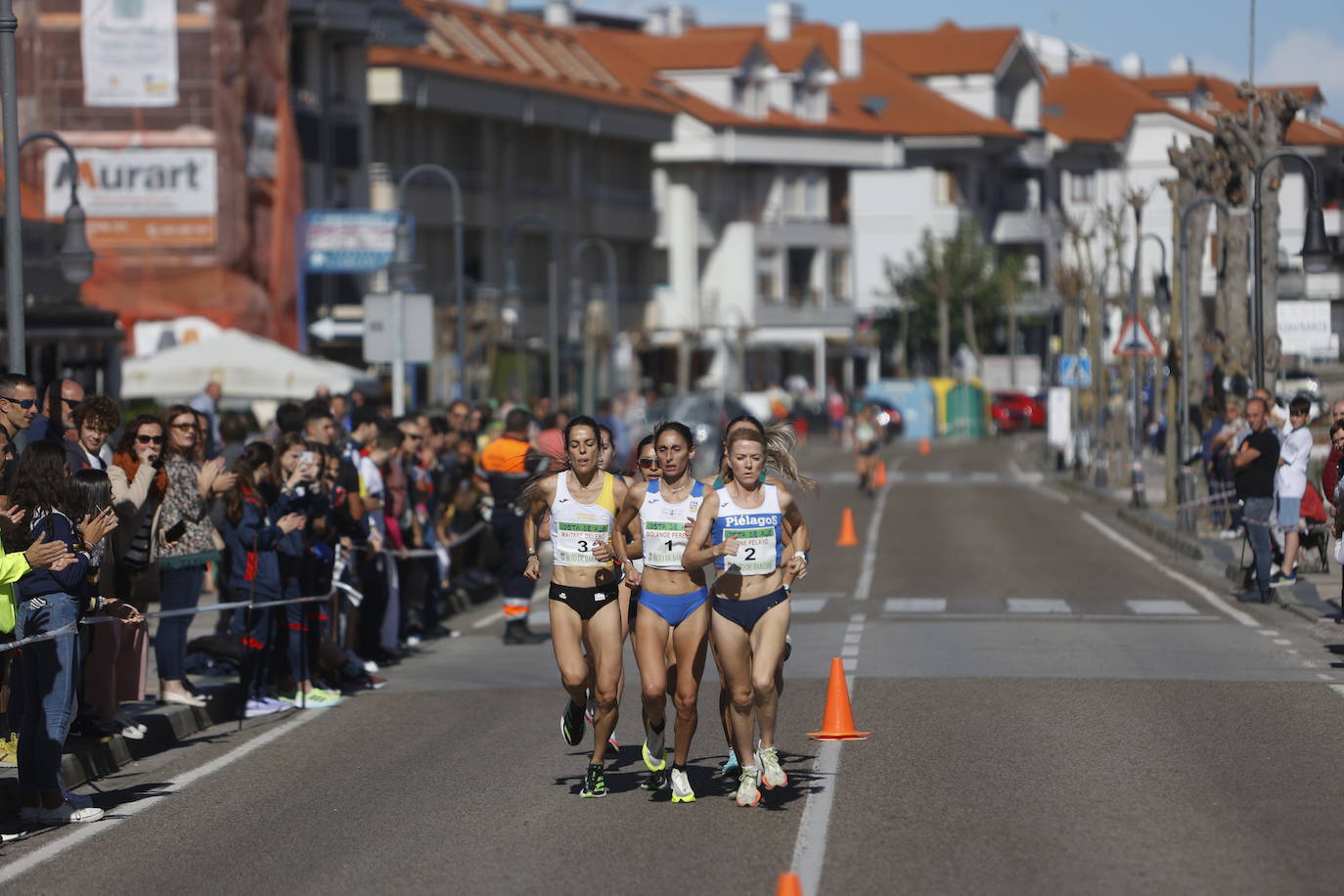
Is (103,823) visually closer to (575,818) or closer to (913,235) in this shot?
(575,818)

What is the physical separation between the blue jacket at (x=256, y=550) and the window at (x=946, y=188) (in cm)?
8716

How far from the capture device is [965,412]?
86562 mm

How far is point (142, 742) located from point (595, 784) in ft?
11.8

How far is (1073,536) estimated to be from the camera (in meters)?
34.9

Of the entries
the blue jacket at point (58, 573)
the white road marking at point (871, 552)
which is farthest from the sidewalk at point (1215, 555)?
the blue jacket at point (58, 573)

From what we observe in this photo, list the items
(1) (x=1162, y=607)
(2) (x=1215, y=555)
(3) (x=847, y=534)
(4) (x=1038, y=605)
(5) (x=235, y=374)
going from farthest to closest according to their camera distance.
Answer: (3) (x=847, y=534) → (5) (x=235, y=374) → (2) (x=1215, y=555) → (4) (x=1038, y=605) → (1) (x=1162, y=607)

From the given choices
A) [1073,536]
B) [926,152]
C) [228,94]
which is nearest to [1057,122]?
[926,152]

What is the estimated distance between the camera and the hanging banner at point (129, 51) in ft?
156

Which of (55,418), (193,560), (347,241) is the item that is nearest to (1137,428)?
(347,241)

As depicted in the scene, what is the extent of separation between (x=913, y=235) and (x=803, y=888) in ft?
304

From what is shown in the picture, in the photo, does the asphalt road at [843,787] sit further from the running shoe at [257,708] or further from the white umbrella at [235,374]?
the white umbrella at [235,374]

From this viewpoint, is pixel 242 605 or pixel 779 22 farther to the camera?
pixel 779 22

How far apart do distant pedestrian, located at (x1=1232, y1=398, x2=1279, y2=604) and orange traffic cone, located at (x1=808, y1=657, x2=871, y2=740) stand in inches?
394

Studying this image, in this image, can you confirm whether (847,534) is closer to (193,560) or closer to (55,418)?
(193,560)
